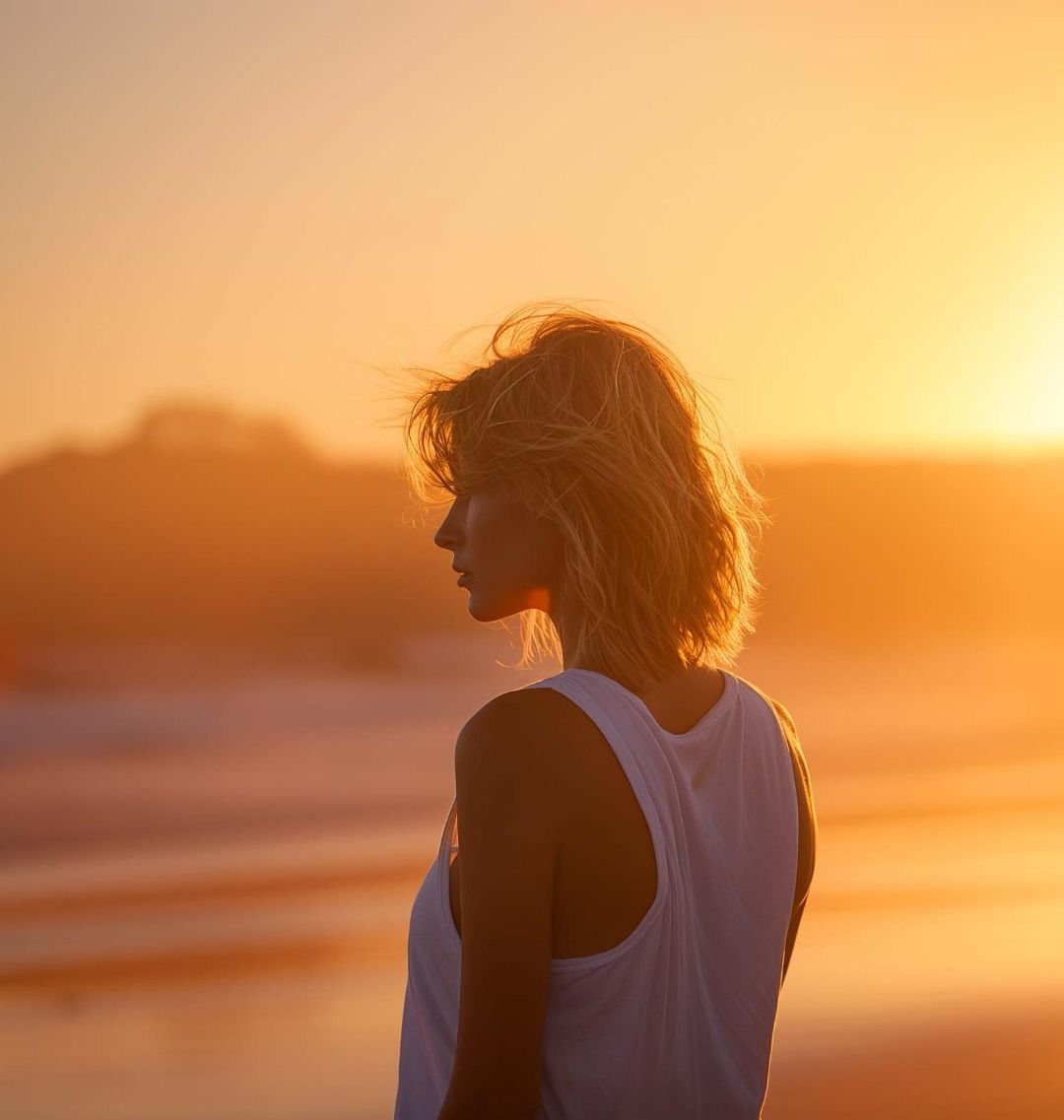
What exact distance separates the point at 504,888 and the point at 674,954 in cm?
22

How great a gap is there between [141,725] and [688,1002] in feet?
39.9

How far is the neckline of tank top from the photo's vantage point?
4.86ft

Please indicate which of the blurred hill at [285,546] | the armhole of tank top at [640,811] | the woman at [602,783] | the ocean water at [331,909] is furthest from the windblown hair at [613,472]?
the blurred hill at [285,546]

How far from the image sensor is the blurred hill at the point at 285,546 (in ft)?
72.4

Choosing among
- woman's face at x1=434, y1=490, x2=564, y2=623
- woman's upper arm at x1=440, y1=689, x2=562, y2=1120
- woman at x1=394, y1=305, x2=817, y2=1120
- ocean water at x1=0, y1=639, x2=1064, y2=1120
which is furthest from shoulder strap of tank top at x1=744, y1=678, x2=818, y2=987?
ocean water at x1=0, y1=639, x2=1064, y2=1120

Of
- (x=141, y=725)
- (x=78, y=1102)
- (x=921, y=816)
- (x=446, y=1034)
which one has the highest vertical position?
(x=141, y=725)

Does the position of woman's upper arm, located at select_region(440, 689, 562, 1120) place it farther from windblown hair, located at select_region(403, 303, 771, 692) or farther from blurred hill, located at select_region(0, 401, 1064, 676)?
blurred hill, located at select_region(0, 401, 1064, 676)

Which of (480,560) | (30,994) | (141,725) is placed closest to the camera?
(480,560)

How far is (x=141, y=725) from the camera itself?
42.9ft

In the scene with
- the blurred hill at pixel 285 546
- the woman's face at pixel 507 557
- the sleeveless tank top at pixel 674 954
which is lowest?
the sleeveless tank top at pixel 674 954

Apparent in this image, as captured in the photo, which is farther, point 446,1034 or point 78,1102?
point 78,1102

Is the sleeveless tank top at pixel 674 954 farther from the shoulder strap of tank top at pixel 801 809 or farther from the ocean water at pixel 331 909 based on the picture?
the ocean water at pixel 331 909

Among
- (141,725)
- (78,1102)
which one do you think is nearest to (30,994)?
(78,1102)

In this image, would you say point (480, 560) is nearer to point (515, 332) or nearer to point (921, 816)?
point (515, 332)
